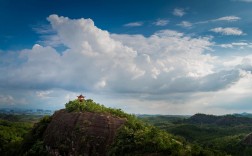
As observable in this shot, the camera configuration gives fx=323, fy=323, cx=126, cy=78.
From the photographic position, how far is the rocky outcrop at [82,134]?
893 inches

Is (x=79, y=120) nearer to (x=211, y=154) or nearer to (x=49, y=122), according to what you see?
(x=49, y=122)

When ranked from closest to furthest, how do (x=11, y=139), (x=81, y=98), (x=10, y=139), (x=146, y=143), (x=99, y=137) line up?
1. (x=146, y=143)
2. (x=99, y=137)
3. (x=81, y=98)
4. (x=11, y=139)
5. (x=10, y=139)

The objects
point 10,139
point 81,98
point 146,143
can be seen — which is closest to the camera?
point 146,143

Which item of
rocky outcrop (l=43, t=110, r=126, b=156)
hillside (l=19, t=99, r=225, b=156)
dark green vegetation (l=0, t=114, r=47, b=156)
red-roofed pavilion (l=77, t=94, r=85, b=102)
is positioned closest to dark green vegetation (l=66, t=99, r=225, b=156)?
hillside (l=19, t=99, r=225, b=156)

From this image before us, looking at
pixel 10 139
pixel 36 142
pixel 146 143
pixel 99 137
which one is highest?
pixel 99 137

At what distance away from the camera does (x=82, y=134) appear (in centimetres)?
2338

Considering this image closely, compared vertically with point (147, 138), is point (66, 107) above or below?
above

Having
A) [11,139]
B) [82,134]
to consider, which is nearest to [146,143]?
[82,134]

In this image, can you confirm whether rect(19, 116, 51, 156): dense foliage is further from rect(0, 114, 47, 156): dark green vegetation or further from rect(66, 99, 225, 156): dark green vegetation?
rect(66, 99, 225, 156): dark green vegetation

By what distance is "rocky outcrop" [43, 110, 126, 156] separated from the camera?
2267cm

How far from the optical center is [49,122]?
28703mm

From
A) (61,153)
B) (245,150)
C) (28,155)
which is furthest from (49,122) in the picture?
(245,150)

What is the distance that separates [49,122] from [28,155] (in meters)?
4.15

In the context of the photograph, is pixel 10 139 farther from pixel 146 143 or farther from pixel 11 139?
pixel 146 143
